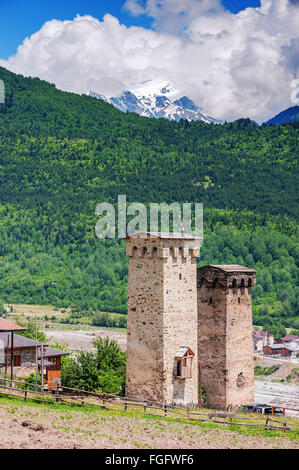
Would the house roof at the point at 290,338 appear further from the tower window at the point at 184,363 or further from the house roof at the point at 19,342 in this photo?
the tower window at the point at 184,363

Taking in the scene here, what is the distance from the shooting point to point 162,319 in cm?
3272

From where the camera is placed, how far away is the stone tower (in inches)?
1454

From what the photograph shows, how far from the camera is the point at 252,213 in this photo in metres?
166

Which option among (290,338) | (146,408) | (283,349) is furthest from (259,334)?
(146,408)

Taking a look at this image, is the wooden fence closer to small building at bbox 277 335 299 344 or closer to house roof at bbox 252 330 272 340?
house roof at bbox 252 330 272 340

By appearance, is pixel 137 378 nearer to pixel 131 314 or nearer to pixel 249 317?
pixel 131 314

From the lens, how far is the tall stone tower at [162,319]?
3281 centimetres

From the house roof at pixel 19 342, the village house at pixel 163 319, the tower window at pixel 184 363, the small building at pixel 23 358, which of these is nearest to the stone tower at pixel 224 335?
the village house at pixel 163 319

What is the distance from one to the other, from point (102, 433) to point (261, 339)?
3688 inches

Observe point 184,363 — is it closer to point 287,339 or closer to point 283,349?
point 283,349

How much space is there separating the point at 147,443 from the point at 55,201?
168 m

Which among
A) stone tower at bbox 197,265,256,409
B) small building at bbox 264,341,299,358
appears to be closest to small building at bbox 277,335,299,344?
small building at bbox 264,341,299,358

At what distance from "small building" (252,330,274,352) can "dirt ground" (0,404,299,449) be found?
8768 cm

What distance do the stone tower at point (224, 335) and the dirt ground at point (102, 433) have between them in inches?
368
